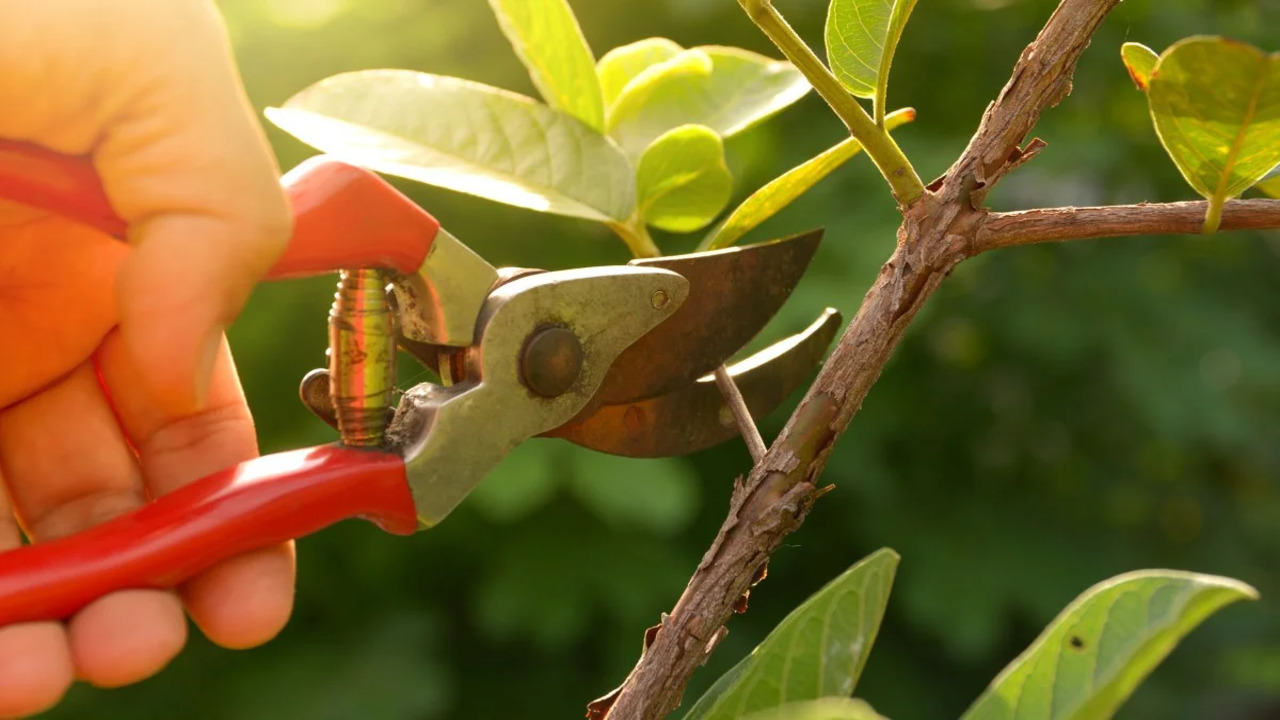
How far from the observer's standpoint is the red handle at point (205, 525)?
658mm

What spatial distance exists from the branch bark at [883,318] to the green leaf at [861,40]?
7cm

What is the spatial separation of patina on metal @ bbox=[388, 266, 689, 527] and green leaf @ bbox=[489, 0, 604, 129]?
0.37ft

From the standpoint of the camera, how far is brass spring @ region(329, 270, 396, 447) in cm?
70

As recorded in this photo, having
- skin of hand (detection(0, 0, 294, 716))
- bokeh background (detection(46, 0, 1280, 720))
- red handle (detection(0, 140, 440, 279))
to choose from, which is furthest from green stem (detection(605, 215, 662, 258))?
bokeh background (detection(46, 0, 1280, 720))

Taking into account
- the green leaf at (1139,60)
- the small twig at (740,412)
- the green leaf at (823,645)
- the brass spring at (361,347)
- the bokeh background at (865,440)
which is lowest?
the bokeh background at (865,440)

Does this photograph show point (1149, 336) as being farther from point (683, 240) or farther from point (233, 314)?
point (233, 314)

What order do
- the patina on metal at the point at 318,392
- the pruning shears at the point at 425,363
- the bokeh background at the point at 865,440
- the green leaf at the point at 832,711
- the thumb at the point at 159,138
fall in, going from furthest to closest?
the bokeh background at the point at 865,440 < the patina on metal at the point at 318,392 < the pruning shears at the point at 425,363 < the thumb at the point at 159,138 < the green leaf at the point at 832,711

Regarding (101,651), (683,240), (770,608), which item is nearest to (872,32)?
(101,651)

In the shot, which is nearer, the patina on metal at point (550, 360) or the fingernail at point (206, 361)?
the fingernail at point (206, 361)

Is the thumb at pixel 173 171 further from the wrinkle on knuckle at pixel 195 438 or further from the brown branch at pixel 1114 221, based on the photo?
the brown branch at pixel 1114 221

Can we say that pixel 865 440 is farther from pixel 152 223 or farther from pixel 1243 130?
pixel 152 223

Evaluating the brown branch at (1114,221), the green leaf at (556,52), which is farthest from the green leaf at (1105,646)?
the green leaf at (556,52)

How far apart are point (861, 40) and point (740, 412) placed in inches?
9.7

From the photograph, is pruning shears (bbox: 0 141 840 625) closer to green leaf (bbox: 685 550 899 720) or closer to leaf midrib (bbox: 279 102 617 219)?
leaf midrib (bbox: 279 102 617 219)
